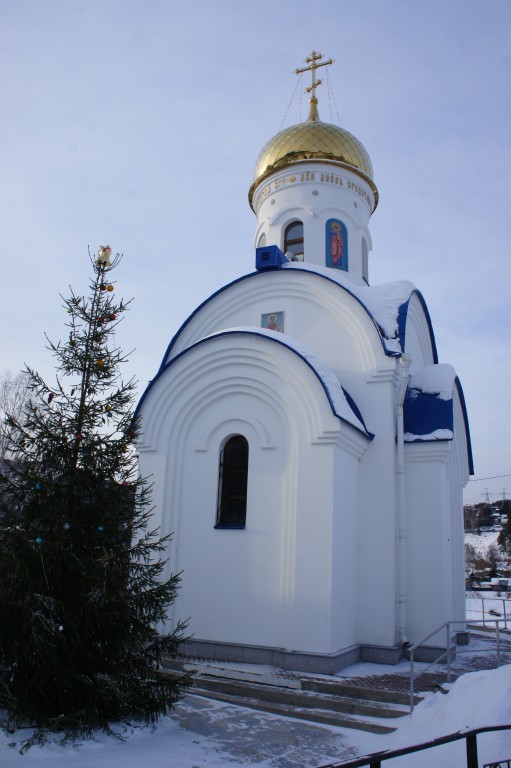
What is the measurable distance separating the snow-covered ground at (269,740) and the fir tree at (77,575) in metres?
0.27

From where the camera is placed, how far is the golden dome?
1338 centimetres

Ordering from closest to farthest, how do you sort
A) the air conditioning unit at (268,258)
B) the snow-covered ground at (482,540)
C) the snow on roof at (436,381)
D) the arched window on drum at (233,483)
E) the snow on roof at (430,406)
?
1. the arched window on drum at (233,483)
2. the snow on roof at (430,406)
3. the snow on roof at (436,381)
4. the air conditioning unit at (268,258)
5. the snow-covered ground at (482,540)

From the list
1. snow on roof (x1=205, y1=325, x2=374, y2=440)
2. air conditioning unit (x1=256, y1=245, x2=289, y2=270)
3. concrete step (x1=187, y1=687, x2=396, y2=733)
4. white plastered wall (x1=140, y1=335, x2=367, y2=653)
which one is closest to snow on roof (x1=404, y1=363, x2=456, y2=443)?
snow on roof (x1=205, y1=325, x2=374, y2=440)

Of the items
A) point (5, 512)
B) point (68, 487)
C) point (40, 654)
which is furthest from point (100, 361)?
point (40, 654)

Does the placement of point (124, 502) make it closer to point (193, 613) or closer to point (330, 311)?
point (193, 613)

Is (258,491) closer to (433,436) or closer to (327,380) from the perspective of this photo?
(327,380)

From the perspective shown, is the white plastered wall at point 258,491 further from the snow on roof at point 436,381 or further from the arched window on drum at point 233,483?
the snow on roof at point 436,381

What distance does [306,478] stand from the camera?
7980 millimetres

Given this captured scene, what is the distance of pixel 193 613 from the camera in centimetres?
826

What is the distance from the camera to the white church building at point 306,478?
25.6ft

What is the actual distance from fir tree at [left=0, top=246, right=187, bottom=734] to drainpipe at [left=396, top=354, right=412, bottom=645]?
4171mm

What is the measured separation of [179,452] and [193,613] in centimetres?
223

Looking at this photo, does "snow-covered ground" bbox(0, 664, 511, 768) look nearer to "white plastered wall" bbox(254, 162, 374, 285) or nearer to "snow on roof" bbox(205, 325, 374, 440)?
"snow on roof" bbox(205, 325, 374, 440)

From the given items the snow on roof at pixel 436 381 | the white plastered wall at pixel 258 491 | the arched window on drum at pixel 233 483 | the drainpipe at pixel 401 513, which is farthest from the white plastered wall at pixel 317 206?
the arched window on drum at pixel 233 483
